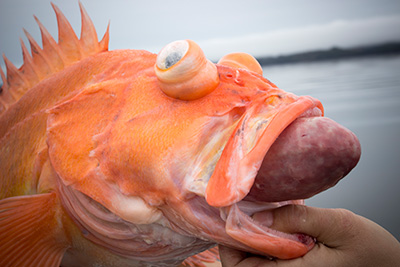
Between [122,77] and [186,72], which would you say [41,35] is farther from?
[186,72]

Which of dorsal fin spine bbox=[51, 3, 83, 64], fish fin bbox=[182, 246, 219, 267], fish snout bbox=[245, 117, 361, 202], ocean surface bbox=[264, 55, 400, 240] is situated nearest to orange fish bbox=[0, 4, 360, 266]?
fish snout bbox=[245, 117, 361, 202]

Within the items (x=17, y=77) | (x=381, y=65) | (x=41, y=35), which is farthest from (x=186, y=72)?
(x=381, y=65)

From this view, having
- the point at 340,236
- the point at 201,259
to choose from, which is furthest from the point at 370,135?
the point at 340,236

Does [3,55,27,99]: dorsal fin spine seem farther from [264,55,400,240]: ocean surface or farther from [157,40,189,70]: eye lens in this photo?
[264,55,400,240]: ocean surface

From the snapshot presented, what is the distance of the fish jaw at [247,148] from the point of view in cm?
59

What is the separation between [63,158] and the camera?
0.83 metres

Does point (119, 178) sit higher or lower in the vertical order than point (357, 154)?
lower

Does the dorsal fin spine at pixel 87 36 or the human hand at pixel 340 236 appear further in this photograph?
the dorsal fin spine at pixel 87 36

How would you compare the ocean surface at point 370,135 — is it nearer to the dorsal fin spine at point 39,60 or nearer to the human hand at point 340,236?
the human hand at point 340,236

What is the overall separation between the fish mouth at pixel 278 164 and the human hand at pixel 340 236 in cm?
2

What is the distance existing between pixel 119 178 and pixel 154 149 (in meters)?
0.11

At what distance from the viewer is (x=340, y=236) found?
2.24 ft

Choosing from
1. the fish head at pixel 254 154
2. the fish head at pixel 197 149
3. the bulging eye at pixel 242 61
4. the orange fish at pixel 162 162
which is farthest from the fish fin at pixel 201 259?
the bulging eye at pixel 242 61

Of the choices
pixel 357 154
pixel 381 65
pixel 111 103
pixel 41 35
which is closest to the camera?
pixel 357 154
